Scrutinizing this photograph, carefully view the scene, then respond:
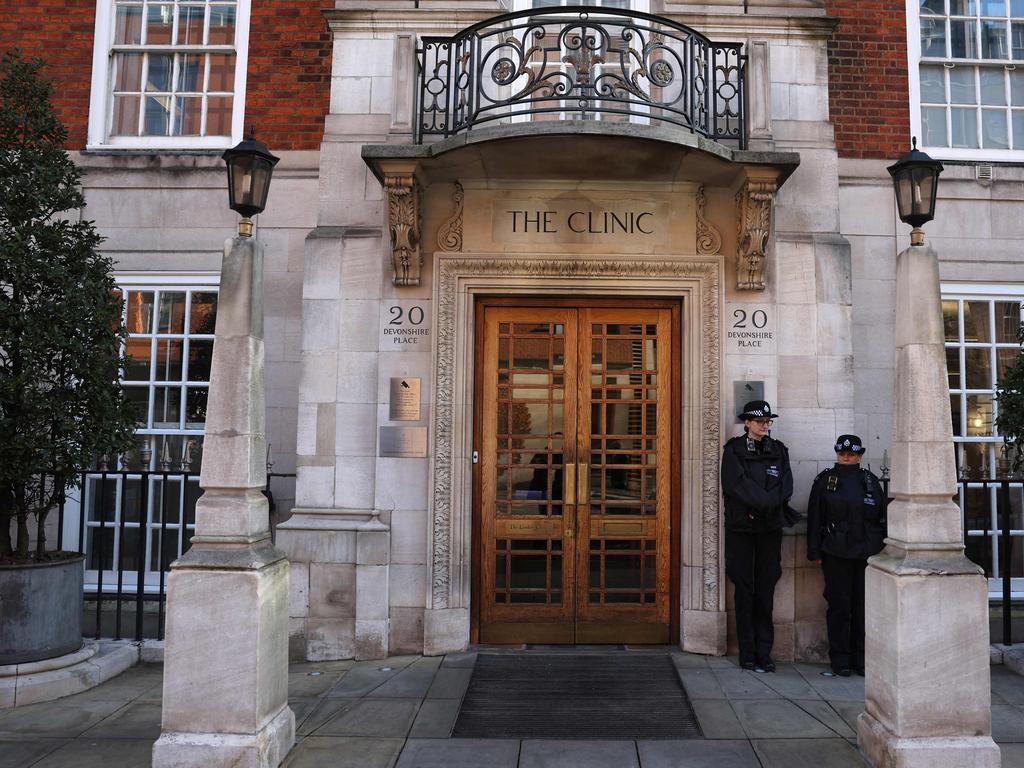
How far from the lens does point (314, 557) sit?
6.38 meters

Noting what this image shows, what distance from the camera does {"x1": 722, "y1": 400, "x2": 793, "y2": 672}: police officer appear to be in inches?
238

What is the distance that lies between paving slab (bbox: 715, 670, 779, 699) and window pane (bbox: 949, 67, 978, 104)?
246 inches

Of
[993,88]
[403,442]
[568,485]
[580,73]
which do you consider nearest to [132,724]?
[403,442]

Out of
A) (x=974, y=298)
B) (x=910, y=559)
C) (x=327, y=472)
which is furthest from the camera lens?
(x=974, y=298)

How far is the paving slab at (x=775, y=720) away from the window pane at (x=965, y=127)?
6086mm

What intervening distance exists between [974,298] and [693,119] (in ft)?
11.9

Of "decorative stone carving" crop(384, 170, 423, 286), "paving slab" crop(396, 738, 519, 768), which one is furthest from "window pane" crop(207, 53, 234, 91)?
"paving slab" crop(396, 738, 519, 768)

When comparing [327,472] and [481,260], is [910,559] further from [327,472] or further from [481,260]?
[327,472]

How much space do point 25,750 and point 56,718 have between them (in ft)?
1.68

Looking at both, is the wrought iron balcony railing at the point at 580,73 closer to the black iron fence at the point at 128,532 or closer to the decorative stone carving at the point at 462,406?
the decorative stone carving at the point at 462,406

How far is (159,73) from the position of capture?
806 cm

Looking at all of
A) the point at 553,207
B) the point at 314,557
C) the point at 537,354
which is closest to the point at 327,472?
the point at 314,557

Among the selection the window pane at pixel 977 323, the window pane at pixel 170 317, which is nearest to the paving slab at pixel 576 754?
the window pane at pixel 170 317

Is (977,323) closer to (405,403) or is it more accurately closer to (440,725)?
(405,403)
